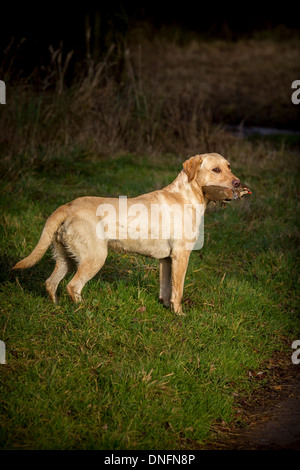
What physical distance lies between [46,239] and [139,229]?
0.81 m

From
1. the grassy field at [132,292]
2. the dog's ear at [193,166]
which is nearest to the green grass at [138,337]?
the grassy field at [132,292]

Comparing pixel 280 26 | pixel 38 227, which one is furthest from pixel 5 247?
pixel 280 26

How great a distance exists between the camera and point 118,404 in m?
4.09

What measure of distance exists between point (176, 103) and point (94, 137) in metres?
2.10

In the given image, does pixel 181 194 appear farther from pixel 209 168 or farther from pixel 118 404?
pixel 118 404
